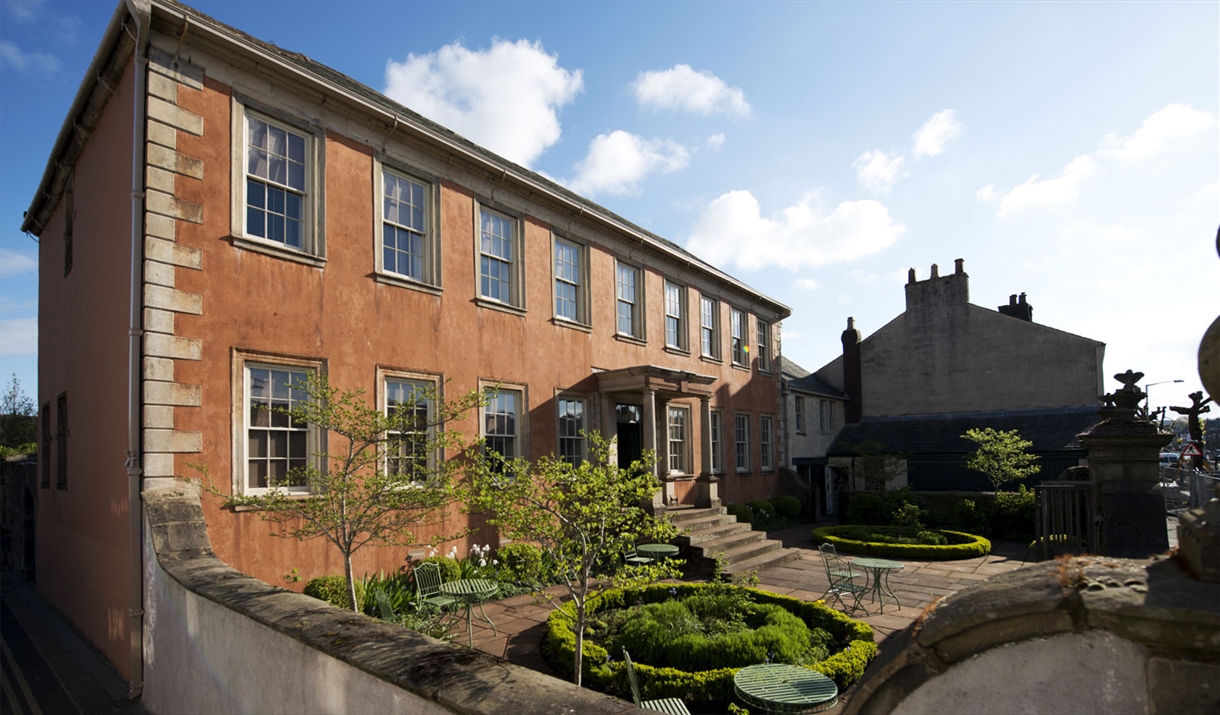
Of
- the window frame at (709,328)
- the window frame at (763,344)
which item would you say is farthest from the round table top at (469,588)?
the window frame at (763,344)

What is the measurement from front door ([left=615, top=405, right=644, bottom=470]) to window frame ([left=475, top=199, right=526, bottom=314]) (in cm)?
403

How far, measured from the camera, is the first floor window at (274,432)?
30.3ft

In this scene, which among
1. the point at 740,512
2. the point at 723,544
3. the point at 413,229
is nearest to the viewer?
the point at 413,229

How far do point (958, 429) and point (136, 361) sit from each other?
2675 centimetres

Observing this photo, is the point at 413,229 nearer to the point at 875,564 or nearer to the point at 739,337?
the point at 875,564

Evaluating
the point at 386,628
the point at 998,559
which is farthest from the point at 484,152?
the point at 998,559

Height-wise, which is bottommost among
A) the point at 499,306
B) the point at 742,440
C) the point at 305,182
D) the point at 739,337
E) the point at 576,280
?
the point at 742,440

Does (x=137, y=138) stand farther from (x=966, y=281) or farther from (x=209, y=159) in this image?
(x=966, y=281)

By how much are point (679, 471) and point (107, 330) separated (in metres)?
12.6

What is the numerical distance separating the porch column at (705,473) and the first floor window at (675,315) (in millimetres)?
1872

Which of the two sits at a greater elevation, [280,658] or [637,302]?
[637,302]

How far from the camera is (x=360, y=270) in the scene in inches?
427

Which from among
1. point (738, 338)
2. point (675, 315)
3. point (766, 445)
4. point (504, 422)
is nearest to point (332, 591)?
point (504, 422)

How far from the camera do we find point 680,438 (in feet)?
60.3
